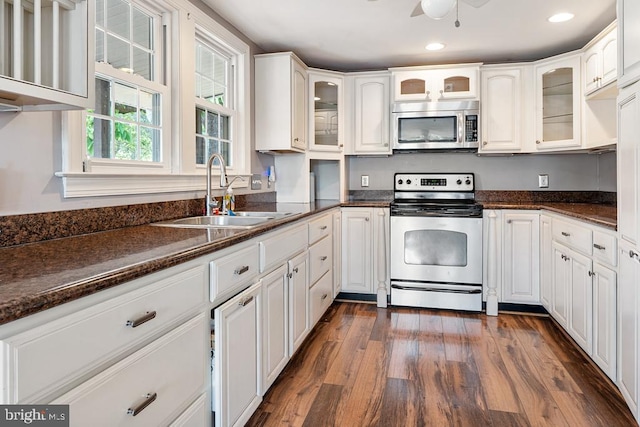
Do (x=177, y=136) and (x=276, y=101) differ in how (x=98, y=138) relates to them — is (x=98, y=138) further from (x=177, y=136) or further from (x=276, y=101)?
(x=276, y=101)

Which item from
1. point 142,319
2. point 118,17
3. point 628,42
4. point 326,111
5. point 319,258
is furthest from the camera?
point 326,111

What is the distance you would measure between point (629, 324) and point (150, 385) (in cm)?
198

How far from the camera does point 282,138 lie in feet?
11.2

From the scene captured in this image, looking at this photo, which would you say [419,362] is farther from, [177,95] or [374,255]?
[177,95]

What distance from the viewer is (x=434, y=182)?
409cm

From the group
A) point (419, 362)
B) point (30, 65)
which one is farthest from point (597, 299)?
point (30, 65)

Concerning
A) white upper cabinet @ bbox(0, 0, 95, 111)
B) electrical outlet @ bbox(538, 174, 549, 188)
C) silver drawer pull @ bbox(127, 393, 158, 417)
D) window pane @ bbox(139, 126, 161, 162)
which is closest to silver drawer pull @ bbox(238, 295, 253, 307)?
silver drawer pull @ bbox(127, 393, 158, 417)

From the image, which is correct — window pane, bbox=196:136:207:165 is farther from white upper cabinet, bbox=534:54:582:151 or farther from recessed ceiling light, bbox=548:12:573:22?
white upper cabinet, bbox=534:54:582:151

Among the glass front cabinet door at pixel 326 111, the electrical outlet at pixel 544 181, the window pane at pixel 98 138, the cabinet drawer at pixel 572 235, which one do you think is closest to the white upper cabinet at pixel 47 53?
the window pane at pixel 98 138

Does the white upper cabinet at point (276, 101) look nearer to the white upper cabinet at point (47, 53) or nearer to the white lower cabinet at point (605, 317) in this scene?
the white upper cabinet at point (47, 53)

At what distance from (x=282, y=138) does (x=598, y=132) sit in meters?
2.41

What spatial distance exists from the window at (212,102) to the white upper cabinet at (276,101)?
0.30 m

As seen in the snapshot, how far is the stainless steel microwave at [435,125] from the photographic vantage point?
3713 mm

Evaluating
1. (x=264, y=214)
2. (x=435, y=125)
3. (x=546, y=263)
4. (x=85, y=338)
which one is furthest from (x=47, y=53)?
(x=546, y=263)
